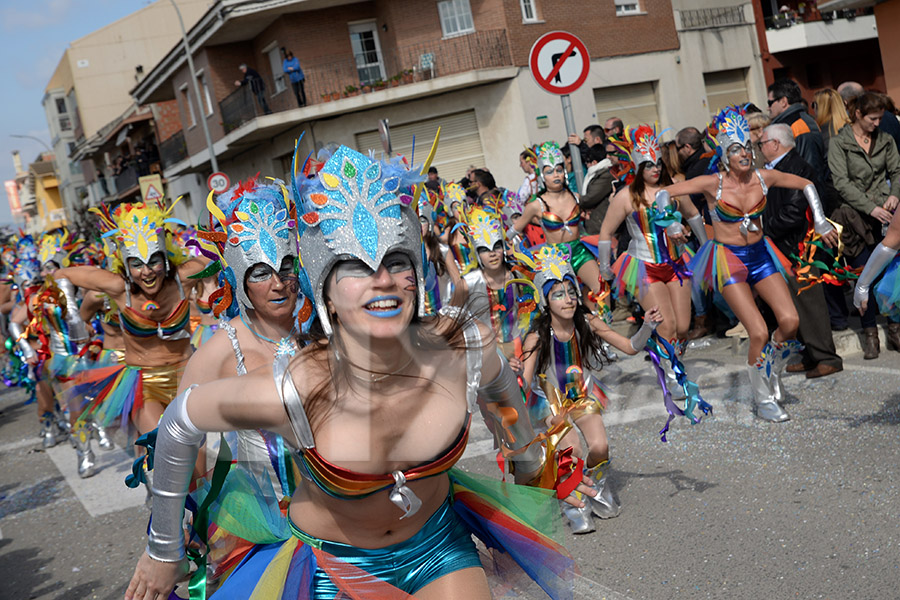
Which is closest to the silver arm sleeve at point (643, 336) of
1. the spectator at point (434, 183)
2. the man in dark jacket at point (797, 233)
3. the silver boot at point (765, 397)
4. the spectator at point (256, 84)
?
the silver boot at point (765, 397)

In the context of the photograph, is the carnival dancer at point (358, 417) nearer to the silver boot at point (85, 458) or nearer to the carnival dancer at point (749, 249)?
the carnival dancer at point (749, 249)

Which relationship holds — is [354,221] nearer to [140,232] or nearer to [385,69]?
[140,232]

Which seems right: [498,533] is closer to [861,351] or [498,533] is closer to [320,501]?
[320,501]

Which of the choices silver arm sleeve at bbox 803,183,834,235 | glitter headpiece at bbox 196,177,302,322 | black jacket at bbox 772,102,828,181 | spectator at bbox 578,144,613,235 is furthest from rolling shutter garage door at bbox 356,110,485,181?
glitter headpiece at bbox 196,177,302,322

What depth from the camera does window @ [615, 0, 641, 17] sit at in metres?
28.0

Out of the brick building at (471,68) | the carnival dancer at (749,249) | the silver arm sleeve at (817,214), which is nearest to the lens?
the carnival dancer at (749,249)

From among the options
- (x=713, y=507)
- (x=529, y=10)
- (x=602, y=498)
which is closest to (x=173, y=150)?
(x=529, y=10)

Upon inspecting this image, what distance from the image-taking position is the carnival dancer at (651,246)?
8.20 metres

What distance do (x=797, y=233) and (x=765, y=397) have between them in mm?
2219

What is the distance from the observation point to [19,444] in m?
11.8

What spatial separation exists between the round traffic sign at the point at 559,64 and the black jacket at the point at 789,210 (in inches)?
89.0

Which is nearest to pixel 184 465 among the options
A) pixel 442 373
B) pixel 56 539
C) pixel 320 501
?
pixel 320 501

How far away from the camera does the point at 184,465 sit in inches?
110

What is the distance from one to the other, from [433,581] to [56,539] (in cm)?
523
